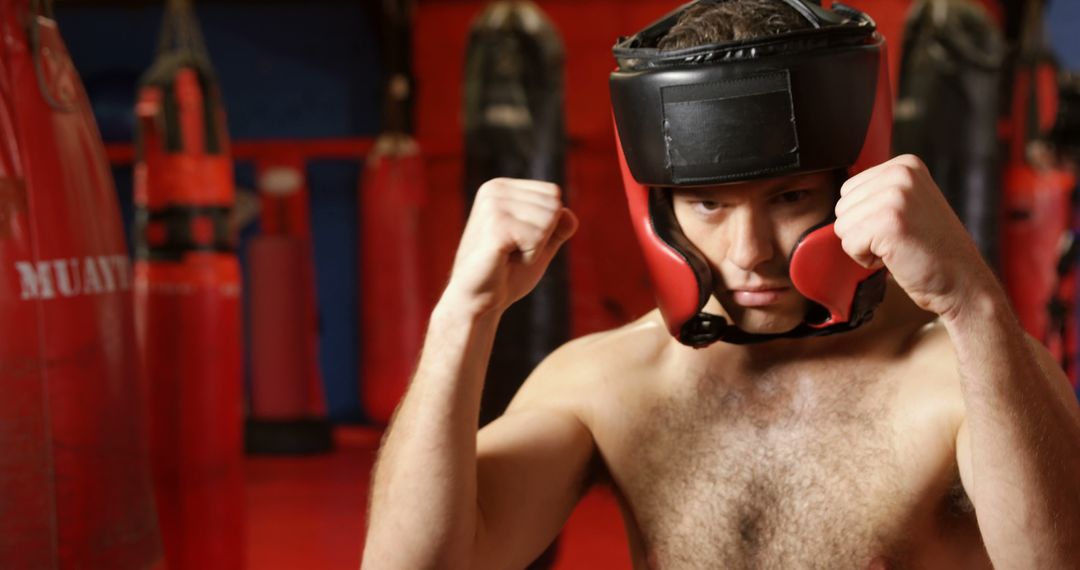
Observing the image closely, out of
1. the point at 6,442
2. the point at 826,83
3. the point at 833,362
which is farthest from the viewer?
the point at 6,442

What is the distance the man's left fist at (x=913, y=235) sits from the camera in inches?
53.3

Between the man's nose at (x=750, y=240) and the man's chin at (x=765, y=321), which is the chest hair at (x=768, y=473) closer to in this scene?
the man's chin at (x=765, y=321)

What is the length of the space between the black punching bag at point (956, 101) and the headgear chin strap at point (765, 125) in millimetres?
3159

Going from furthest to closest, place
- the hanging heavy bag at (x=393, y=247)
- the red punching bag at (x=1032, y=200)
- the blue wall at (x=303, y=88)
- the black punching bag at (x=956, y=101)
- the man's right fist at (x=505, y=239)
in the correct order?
the blue wall at (x=303, y=88) → the hanging heavy bag at (x=393, y=247) → the red punching bag at (x=1032, y=200) → the black punching bag at (x=956, y=101) → the man's right fist at (x=505, y=239)

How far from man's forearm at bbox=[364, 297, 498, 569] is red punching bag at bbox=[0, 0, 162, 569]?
2.86ft

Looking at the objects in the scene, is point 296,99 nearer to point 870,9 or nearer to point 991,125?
point 870,9

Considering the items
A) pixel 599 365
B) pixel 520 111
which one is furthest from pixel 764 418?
pixel 520 111

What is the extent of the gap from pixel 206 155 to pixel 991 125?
3217mm

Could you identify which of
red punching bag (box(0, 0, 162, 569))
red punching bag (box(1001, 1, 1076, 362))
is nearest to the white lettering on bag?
red punching bag (box(0, 0, 162, 569))

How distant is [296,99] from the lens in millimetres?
7293

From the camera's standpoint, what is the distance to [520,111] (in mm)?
4262

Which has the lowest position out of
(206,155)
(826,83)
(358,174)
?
(358,174)

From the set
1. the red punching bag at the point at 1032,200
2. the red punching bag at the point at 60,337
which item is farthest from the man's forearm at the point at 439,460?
the red punching bag at the point at 1032,200

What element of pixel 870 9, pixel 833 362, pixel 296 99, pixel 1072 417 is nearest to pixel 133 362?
pixel 833 362
